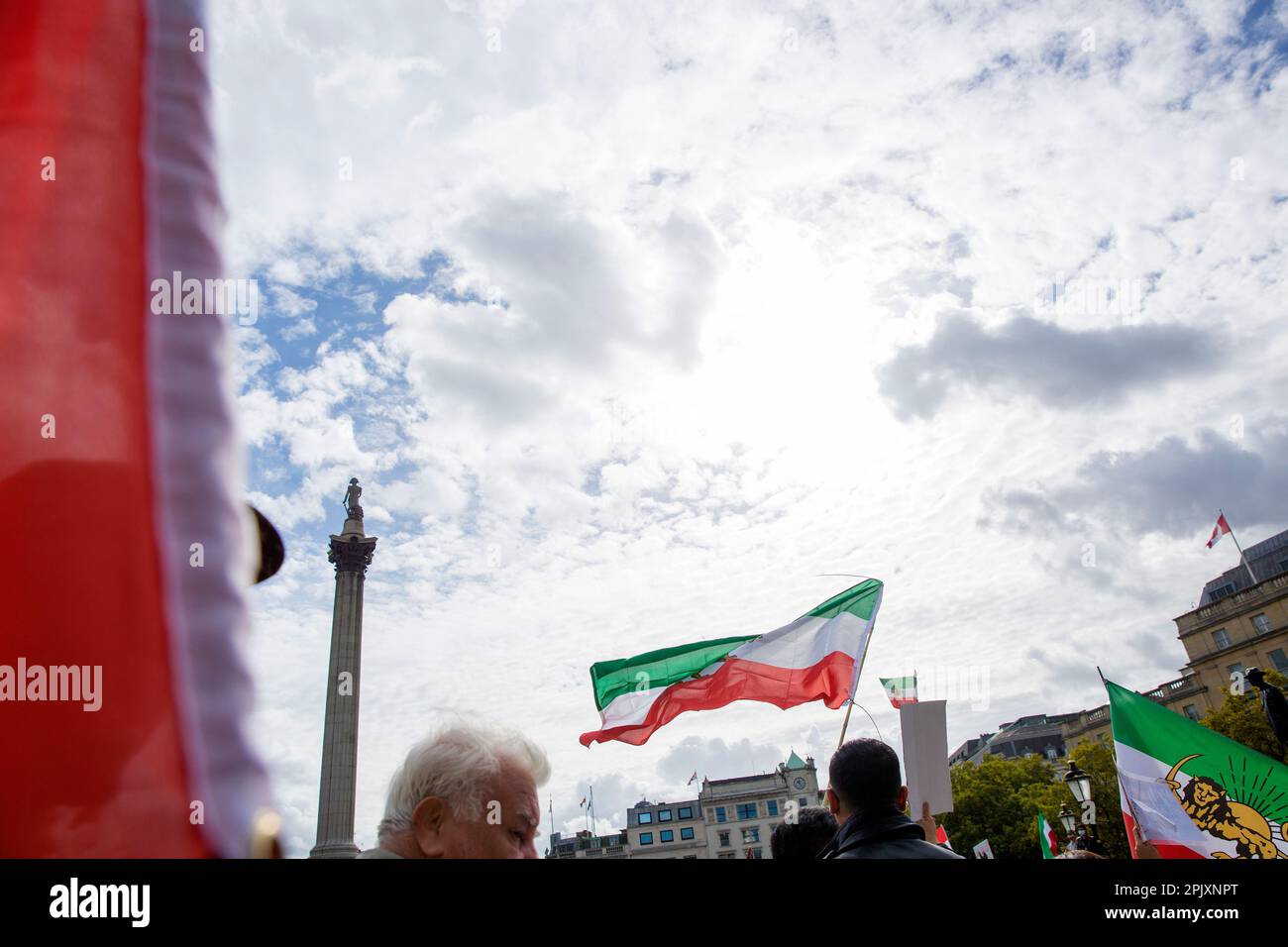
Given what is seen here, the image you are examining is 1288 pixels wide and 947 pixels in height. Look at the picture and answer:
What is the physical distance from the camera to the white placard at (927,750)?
764 centimetres

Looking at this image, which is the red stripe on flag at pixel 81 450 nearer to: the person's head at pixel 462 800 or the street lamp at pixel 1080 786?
the person's head at pixel 462 800

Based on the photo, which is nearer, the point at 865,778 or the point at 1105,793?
the point at 865,778

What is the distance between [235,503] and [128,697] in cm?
31

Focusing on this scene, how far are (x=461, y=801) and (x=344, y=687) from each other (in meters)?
36.3

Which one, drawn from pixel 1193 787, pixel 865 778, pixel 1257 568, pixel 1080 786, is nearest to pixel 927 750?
pixel 1193 787

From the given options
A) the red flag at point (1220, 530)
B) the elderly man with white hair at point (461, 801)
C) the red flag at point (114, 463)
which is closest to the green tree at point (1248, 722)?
the red flag at point (1220, 530)

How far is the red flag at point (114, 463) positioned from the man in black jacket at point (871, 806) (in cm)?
314

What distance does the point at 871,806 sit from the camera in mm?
3885

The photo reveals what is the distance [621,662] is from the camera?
37.5 ft

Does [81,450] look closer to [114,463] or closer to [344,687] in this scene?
[114,463]

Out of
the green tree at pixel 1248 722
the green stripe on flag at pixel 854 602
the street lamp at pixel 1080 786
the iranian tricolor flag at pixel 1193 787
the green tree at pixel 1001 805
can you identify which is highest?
the green stripe on flag at pixel 854 602

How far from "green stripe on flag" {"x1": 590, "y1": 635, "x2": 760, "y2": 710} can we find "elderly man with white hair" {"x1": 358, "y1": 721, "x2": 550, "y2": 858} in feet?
27.7
